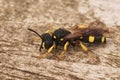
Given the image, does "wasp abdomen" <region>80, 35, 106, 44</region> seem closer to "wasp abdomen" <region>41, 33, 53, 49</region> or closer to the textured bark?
the textured bark

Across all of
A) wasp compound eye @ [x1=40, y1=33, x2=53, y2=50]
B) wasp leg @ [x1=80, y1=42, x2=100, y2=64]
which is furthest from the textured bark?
wasp compound eye @ [x1=40, y1=33, x2=53, y2=50]

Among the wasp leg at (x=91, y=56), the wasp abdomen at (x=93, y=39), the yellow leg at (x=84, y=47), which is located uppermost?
the wasp abdomen at (x=93, y=39)

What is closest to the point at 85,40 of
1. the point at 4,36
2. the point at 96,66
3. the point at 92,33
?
the point at 92,33

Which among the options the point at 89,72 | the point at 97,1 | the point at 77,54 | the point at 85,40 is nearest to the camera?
the point at 89,72

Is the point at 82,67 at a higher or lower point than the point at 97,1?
lower

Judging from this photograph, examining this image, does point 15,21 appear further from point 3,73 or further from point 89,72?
point 89,72

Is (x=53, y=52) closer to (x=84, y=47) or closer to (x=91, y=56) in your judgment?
(x=84, y=47)

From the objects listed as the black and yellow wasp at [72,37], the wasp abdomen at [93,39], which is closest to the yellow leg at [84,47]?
the black and yellow wasp at [72,37]

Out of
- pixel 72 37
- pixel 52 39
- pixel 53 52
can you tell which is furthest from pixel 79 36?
pixel 53 52

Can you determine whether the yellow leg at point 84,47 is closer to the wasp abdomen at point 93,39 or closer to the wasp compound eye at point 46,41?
the wasp abdomen at point 93,39
